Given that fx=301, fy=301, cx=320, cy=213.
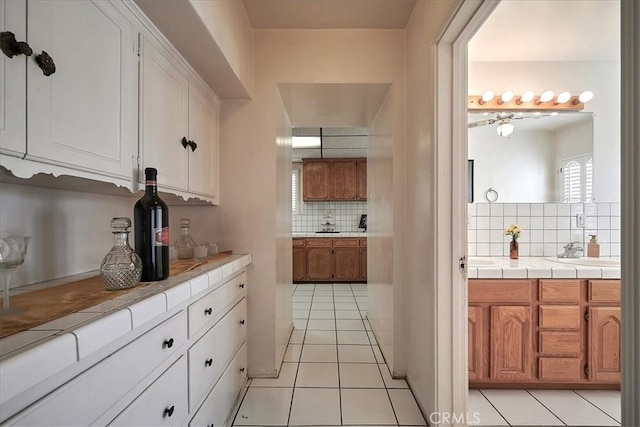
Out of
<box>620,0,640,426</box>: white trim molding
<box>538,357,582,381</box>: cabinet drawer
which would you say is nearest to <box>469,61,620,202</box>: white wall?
<box>538,357,582,381</box>: cabinet drawer

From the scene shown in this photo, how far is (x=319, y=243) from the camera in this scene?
5.37 metres

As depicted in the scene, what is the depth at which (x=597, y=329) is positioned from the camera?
74.5 inches

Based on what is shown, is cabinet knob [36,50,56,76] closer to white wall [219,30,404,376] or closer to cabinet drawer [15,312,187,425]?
cabinet drawer [15,312,187,425]

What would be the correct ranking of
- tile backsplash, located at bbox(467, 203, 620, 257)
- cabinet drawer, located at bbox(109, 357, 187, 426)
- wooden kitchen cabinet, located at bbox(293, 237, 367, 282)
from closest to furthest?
cabinet drawer, located at bbox(109, 357, 187, 426) < tile backsplash, located at bbox(467, 203, 620, 257) < wooden kitchen cabinet, located at bbox(293, 237, 367, 282)

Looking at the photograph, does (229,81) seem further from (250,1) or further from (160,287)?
(160,287)

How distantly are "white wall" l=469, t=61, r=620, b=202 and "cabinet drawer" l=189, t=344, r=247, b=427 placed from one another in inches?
101

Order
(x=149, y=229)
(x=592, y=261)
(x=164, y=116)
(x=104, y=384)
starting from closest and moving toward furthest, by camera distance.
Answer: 1. (x=104, y=384)
2. (x=149, y=229)
3. (x=164, y=116)
4. (x=592, y=261)

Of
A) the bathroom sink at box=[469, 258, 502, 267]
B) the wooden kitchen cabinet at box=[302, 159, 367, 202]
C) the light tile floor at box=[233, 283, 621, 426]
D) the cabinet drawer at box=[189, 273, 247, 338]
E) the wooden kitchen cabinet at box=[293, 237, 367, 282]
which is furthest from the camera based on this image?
the wooden kitchen cabinet at box=[302, 159, 367, 202]

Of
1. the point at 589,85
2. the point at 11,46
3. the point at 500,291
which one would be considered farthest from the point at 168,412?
the point at 589,85

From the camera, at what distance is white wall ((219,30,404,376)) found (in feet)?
6.96

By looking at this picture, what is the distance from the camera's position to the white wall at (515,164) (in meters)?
2.42

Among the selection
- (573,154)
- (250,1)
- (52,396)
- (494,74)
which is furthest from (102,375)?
(573,154)

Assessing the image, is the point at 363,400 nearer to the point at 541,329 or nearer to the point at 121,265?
the point at 541,329

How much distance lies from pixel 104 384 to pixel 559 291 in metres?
2.35
